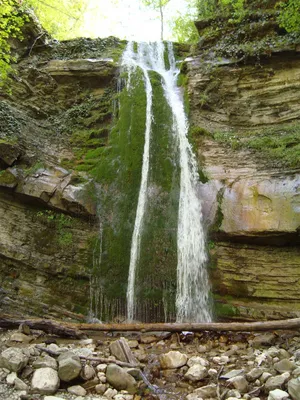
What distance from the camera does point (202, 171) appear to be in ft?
27.9

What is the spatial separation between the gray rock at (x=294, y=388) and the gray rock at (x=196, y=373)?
1.11 metres

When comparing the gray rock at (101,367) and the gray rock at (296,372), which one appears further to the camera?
the gray rock at (101,367)

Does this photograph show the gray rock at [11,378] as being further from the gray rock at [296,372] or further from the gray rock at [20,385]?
the gray rock at [296,372]

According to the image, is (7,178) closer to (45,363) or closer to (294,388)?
(45,363)

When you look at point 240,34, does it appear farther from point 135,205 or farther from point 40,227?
point 40,227

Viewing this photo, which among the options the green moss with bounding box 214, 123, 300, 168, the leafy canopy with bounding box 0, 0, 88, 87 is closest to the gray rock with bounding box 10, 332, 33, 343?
the green moss with bounding box 214, 123, 300, 168

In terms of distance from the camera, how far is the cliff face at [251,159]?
6.91 m

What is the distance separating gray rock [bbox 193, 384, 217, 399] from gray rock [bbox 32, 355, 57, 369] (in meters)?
1.64

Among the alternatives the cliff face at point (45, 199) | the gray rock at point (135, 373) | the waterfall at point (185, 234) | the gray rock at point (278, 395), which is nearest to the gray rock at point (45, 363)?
the gray rock at point (135, 373)

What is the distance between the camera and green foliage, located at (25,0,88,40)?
50.6ft

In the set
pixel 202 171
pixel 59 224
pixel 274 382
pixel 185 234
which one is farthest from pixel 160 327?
Result: pixel 202 171

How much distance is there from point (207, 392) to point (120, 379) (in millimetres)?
976

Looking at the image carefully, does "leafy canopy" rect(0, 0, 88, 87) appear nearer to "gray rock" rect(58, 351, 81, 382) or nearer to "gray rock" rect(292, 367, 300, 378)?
"gray rock" rect(58, 351, 81, 382)

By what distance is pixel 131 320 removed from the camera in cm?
693
